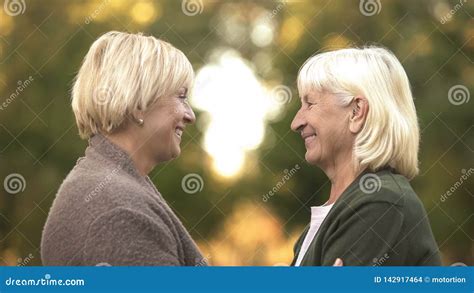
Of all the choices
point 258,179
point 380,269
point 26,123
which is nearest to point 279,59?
point 258,179

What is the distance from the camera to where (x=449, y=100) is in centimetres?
1172

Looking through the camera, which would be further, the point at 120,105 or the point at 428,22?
the point at 428,22

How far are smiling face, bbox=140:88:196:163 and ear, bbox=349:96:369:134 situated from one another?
737 millimetres

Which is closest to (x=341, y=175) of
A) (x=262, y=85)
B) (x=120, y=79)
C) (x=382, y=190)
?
(x=382, y=190)

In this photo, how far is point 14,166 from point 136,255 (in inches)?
387

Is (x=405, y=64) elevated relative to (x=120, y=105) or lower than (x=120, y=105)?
elevated

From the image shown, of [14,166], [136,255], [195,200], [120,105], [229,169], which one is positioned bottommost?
[14,166]

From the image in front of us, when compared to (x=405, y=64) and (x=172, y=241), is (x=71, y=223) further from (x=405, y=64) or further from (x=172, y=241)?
(x=405, y=64)

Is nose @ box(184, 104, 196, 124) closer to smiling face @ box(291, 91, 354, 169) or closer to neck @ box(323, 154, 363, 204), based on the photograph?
smiling face @ box(291, 91, 354, 169)

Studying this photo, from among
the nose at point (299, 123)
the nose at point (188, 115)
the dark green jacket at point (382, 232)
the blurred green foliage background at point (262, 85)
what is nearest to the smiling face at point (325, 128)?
the nose at point (299, 123)

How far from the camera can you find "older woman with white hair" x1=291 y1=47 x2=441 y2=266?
11.0 ft

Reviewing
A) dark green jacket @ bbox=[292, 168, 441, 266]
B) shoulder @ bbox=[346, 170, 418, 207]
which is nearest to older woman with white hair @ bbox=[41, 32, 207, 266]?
dark green jacket @ bbox=[292, 168, 441, 266]

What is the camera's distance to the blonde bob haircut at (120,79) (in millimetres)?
3334

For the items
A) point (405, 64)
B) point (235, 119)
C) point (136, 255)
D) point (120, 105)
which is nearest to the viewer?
point (136, 255)
